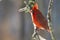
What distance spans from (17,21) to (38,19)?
16 cm

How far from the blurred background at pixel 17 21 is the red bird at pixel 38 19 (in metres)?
0.02

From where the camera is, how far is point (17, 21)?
99cm

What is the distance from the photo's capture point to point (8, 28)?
1.01m

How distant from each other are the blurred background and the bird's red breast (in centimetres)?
2

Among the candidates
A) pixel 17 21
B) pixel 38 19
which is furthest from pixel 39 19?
pixel 17 21

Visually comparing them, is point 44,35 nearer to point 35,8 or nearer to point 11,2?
point 35,8

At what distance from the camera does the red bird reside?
891 millimetres

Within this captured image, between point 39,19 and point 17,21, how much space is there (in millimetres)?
161

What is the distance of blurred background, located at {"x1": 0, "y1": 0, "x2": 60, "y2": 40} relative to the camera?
35.7 inches

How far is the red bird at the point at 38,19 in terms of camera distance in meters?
0.89

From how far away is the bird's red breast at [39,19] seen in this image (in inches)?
35.1

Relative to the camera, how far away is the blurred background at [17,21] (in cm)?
91

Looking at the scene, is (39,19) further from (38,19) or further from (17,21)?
(17,21)

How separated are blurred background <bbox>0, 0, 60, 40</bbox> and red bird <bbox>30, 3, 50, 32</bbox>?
0.02m
